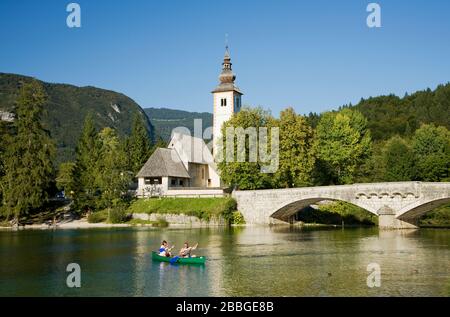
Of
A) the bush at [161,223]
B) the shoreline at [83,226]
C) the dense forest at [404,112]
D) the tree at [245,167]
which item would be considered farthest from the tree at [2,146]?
the dense forest at [404,112]

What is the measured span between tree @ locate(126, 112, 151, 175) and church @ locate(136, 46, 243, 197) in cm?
757

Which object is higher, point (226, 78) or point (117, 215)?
point (226, 78)

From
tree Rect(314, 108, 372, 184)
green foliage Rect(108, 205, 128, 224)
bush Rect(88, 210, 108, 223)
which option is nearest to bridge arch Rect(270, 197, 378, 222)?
tree Rect(314, 108, 372, 184)

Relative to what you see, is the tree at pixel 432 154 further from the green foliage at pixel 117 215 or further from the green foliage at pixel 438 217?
the green foliage at pixel 117 215

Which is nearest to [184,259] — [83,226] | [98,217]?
[83,226]

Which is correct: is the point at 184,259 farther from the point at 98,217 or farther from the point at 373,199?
the point at 98,217

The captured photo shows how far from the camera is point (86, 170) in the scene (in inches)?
2891

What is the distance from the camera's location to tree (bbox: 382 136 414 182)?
68.1 meters

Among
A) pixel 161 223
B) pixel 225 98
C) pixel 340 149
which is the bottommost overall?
pixel 161 223

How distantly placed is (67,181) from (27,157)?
20915 millimetres

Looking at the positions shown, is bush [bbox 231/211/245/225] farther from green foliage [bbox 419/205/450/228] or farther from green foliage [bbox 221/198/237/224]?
green foliage [bbox 419/205/450/228]

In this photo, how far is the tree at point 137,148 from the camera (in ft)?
279

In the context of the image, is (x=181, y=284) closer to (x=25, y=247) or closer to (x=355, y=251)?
(x=355, y=251)

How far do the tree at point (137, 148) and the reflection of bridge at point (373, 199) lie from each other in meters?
27.7
